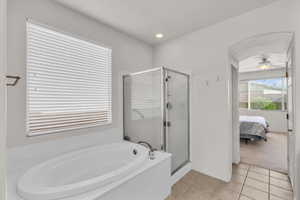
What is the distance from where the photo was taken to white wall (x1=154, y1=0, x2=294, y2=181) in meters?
2.10

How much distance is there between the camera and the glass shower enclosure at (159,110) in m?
2.32

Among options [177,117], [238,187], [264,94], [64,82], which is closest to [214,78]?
[177,117]

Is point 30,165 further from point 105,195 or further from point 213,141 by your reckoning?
point 213,141

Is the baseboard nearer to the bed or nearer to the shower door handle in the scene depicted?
the shower door handle

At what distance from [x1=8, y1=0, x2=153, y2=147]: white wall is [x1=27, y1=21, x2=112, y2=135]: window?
73 mm

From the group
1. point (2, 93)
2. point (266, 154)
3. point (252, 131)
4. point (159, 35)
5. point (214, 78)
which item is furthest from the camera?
point (252, 131)

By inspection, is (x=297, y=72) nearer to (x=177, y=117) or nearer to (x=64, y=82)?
(x=177, y=117)

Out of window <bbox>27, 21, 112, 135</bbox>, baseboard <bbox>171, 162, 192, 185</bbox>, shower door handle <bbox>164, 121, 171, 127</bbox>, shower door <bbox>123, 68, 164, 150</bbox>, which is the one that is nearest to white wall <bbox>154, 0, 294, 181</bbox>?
baseboard <bbox>171, 162, 192, 185</bbox>

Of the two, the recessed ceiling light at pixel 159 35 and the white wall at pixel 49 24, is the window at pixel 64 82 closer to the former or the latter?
the white wall at pixel 49 24

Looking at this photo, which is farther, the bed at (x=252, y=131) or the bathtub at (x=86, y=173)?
the bed at (x=252, y=131)

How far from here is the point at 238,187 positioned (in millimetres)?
2145

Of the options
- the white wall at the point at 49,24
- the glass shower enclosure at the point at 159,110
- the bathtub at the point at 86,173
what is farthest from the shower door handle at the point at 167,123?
the white wall at the point at 49,24

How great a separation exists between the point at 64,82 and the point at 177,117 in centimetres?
188

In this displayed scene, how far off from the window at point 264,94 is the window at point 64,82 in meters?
6.39
